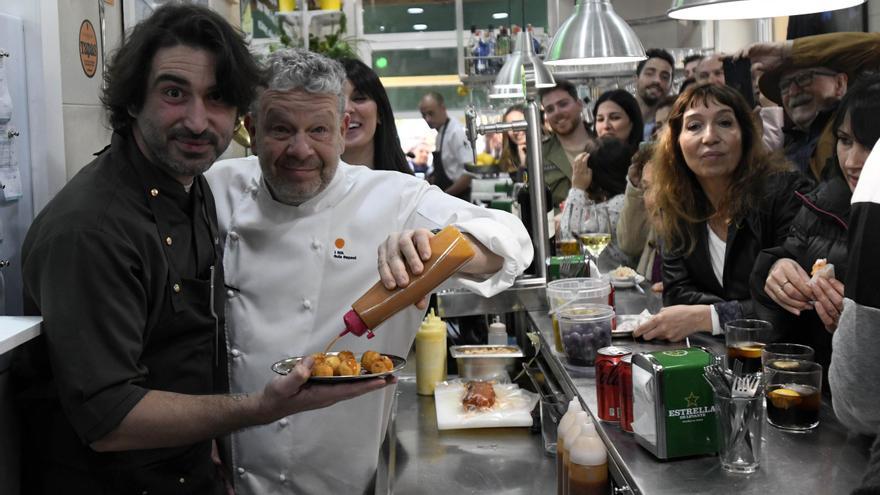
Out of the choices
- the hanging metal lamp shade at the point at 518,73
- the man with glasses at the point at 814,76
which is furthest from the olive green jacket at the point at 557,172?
the man with glasses at the point at 814,76

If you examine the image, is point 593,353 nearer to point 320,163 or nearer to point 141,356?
point 320,163

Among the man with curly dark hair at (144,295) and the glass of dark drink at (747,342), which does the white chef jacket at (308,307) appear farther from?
the glass of dark drink at (747,342)

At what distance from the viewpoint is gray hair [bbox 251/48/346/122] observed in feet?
6.77

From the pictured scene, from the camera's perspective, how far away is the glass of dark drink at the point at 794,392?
1.80 metres

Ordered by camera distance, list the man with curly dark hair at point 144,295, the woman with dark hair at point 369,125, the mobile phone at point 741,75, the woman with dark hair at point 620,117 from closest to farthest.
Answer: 1. the man with curly dark hair at point 144,295
2. the woman with dark hair at point 369,125
3. the mobile phone at point 741,75
4. the woman with dark hair at point 620,117

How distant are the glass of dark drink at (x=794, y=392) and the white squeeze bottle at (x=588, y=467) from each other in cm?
42

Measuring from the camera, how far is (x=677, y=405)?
163cm

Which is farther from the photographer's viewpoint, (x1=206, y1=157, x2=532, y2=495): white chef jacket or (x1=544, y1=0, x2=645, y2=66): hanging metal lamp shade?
(x1=544, y1=0, x2=645, y2=66): hanging metal lamp shade

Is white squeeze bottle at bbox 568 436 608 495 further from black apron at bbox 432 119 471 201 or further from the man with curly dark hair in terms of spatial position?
black apron at bbox 432 119 471 201

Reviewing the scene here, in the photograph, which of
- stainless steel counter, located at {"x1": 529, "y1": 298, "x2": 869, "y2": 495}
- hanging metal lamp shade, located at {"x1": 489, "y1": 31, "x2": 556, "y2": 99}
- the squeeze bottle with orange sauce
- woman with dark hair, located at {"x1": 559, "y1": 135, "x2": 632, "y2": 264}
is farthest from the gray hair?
hanging metal lamp shade, located at {"x1": 489, "y1": 31, "x2": 556, "y2": 99}

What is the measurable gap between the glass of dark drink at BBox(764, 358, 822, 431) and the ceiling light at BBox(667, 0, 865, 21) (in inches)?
35.9

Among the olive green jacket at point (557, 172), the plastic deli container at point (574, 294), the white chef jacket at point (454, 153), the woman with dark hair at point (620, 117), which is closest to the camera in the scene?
the plastic deli container at point (574, 294)

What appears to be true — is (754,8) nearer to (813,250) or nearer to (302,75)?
(813,250)

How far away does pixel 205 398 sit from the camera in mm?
1631
